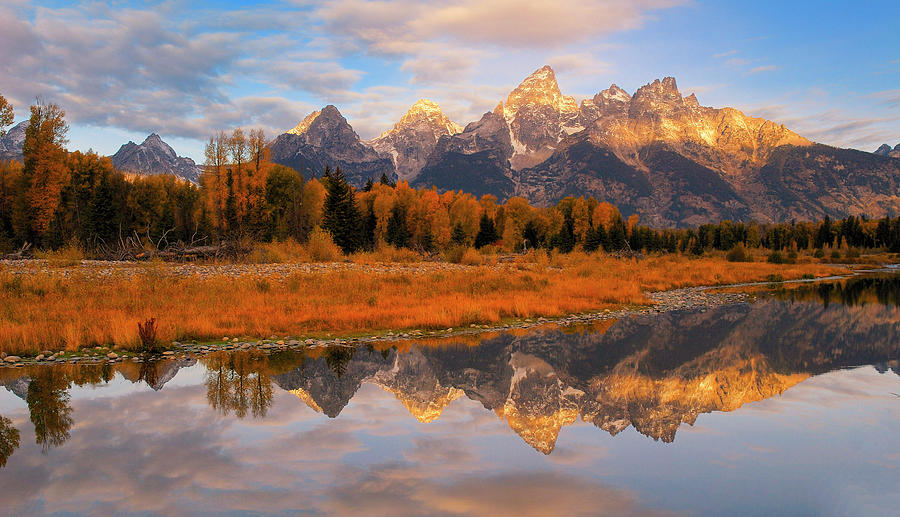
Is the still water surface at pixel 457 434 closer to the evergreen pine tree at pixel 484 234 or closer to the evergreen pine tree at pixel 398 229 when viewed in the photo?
the evergreen pine tree at pixel 398 229

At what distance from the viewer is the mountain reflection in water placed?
10.1 meters

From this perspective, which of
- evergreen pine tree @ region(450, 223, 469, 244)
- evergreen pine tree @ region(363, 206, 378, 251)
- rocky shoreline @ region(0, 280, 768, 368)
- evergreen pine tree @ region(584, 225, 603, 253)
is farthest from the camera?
evergreen pine tree @ region(584, 225, 603, 253)

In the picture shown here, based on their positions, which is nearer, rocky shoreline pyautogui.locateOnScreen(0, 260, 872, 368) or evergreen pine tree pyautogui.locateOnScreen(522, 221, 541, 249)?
rocky shoreline pyautogui.locateOnScreen(0, 260, 872, 368)

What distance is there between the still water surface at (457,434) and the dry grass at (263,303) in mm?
2461

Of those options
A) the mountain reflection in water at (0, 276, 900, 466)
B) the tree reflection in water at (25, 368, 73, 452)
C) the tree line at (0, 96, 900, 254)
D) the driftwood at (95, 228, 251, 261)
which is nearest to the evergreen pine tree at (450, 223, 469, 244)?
the tree line at (0, 96, 900, 254)

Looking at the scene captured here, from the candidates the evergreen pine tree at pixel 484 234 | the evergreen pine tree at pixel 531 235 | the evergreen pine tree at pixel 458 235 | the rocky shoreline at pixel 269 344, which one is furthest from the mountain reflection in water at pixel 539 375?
the evergreen pine tree at pixel 531 235

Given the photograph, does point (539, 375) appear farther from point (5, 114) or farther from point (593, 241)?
point (593, 241)

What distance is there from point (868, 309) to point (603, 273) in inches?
588

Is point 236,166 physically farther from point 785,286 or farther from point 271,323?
point 785,286

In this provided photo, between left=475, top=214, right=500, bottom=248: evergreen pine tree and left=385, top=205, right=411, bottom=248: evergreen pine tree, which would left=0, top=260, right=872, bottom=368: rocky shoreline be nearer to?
left=385, top=205, right=411, bottom=248: evergreen pine tree

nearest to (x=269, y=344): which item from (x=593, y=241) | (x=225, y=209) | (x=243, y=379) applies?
(x=243, y=379)

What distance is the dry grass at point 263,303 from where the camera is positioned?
1560cm

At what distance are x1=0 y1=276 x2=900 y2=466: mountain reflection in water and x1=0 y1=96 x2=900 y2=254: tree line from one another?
1901 centimetres

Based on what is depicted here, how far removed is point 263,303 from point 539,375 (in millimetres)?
11635
